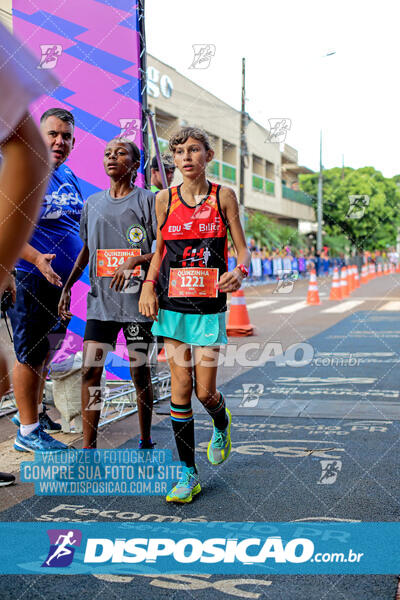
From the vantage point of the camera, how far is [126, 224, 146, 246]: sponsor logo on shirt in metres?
4.16

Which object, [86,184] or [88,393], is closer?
[88,393]

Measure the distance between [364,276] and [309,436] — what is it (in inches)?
1168

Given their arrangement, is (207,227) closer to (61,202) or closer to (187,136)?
(187,136)

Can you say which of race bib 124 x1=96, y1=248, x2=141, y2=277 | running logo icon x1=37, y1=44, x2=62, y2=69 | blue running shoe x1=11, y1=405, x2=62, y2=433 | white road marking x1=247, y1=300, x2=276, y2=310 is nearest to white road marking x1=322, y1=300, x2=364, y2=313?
white road marking x1=247, y1=300, x2=276, y2=310

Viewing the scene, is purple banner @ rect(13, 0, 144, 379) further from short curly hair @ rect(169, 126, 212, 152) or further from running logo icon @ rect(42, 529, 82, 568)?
running logo icon @ rect(42, 529, 82, 568)

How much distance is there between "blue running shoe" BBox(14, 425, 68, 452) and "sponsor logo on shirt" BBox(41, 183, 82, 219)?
4.32 feet

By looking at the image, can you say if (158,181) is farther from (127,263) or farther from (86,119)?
(127,263)

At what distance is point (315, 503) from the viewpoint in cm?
352

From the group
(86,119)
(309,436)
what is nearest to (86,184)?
(86,119)

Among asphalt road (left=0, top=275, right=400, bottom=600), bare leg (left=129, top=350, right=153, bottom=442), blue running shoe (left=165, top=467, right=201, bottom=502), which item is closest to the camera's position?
asphalt road (left=0, top=275, right=400, bottom=600)

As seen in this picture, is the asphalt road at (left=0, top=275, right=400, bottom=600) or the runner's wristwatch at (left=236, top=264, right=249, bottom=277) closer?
the asphalt road at (left=0, top=275, right=400, bottom=600)

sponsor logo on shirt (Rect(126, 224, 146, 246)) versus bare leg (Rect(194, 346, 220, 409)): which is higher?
sponsor logo on shirt (Rect(126, 224, 146, 246))

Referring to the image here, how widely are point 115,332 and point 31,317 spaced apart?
563mm

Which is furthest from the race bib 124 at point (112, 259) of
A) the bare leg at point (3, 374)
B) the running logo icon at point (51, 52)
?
the bare leg at point (3, 374)
